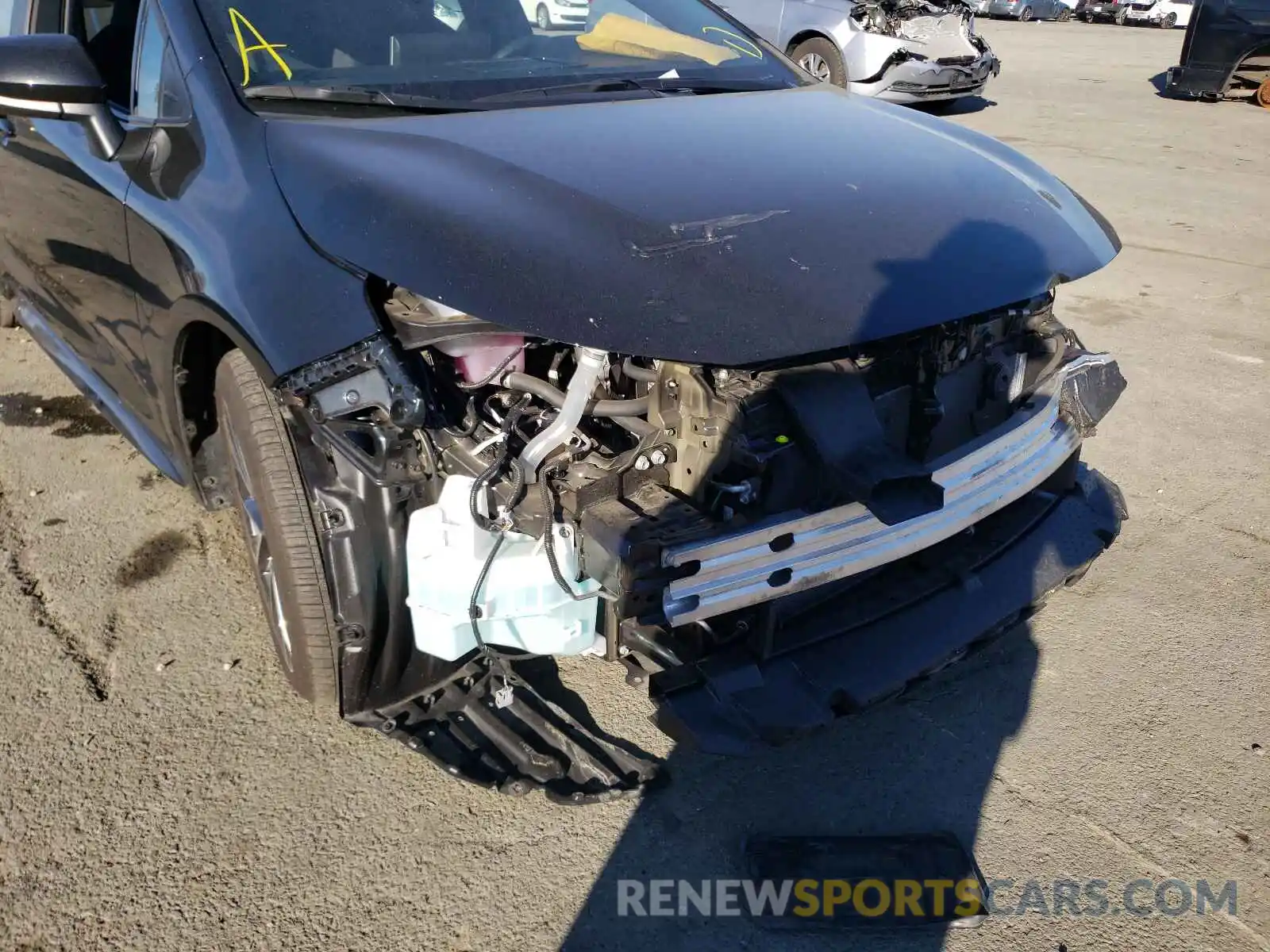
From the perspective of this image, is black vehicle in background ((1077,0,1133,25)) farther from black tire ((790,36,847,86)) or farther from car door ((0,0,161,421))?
car door ((0,0,161,421))

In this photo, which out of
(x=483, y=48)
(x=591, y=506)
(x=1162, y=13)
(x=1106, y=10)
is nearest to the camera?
(x=591, y=506)

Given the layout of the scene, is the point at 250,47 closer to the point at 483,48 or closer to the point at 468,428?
the point at 483,48

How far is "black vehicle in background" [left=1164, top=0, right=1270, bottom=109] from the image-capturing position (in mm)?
11438

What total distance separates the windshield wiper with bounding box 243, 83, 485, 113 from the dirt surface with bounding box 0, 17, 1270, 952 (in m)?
1.46

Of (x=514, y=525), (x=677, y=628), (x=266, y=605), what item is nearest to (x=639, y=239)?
(x=514, y=525)

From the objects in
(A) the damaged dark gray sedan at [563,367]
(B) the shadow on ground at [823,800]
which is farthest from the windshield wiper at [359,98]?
(B) the shadow on ground at [823,800]

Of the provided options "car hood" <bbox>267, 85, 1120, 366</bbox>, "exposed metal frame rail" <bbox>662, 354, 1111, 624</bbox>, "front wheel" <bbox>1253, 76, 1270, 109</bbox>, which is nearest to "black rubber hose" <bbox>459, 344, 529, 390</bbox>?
"car hood" <bbox>267, 85, 1120, 366</bbox>

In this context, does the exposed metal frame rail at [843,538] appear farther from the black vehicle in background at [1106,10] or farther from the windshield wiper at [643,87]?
the black vehicle in background at [1106,10]

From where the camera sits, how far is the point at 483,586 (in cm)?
201

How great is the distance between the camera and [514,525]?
196cm

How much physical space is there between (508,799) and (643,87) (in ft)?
6.34

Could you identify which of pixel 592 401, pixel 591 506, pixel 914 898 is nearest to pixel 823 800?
pixel 914 898

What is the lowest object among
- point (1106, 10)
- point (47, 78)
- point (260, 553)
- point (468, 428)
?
point (260, 553)

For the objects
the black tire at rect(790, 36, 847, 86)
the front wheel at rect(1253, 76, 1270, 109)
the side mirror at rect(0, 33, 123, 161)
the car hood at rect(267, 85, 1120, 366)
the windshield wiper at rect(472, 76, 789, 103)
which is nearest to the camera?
the car hood at rect(267, 85, 1120, 366)
